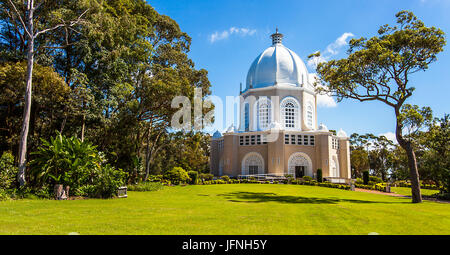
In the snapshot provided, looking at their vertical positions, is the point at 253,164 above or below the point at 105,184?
above

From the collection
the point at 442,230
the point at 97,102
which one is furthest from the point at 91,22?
the point at 442,230

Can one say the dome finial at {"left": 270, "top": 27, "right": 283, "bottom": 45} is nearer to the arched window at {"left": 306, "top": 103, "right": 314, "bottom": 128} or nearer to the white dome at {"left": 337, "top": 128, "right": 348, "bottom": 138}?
the arched window at {"left": 306, "top": 103, "right": 314, "bottom": 128}

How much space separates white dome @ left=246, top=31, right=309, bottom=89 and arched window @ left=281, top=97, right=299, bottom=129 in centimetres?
261

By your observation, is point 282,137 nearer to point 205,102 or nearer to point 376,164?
→ point 205,102

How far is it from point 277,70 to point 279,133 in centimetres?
1026

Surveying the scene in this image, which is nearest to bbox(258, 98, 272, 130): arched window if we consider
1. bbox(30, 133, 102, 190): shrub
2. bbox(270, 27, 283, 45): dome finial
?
bbox(270, 27, 283, 45): dome finial

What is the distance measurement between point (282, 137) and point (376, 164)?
88.8ft

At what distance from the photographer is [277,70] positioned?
135 feet

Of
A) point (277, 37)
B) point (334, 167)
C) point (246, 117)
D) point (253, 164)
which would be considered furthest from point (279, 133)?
point (277, 37)

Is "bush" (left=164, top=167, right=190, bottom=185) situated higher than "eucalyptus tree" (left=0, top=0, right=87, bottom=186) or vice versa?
"eucalyptus tree" (left=0, top=0, right=87, bottom=186)

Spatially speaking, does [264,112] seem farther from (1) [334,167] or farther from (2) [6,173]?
(2) [6,173]

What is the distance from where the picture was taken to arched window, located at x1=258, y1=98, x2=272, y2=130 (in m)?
40.2

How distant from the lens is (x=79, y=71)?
19875 millimetres
